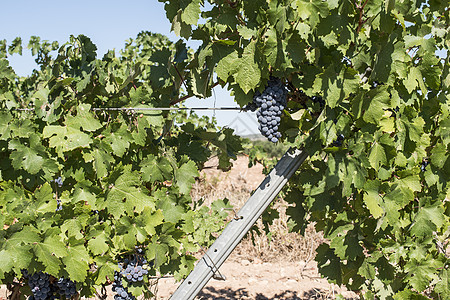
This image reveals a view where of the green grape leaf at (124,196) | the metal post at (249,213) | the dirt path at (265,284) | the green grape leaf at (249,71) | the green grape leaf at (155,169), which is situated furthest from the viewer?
the dirt path at (265,284)

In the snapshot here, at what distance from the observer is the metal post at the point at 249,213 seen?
2.07 metres

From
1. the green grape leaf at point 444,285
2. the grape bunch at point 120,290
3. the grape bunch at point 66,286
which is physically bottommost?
the grape bunch at point 66,286

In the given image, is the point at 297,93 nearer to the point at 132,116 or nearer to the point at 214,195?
the point at 132,116

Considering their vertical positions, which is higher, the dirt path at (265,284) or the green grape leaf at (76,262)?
the dirt path at (265,284)

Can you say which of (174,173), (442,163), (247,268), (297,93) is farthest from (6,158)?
(247,268)

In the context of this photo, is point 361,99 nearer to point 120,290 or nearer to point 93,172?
point 93,172

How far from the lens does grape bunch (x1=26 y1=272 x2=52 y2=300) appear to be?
94.8 inches

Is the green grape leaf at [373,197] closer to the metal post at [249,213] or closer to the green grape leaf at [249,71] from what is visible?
the metal post at [249,213]

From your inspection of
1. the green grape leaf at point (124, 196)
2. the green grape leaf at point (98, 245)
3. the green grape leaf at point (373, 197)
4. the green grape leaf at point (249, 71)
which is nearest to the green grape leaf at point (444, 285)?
the green grape leaf at point (373, 197)

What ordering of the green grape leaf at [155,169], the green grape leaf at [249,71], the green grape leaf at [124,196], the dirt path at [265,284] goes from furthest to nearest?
the dirt path at [265,284] < the green grape leaf at [155,169] < the green grape leaf at [124,196] < the green grape leaf at [249,71]

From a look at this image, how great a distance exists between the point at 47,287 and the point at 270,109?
1.54 metres

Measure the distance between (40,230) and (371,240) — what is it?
63.3 inches

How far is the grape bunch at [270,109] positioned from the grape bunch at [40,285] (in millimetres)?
1410

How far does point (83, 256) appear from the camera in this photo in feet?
7.10
